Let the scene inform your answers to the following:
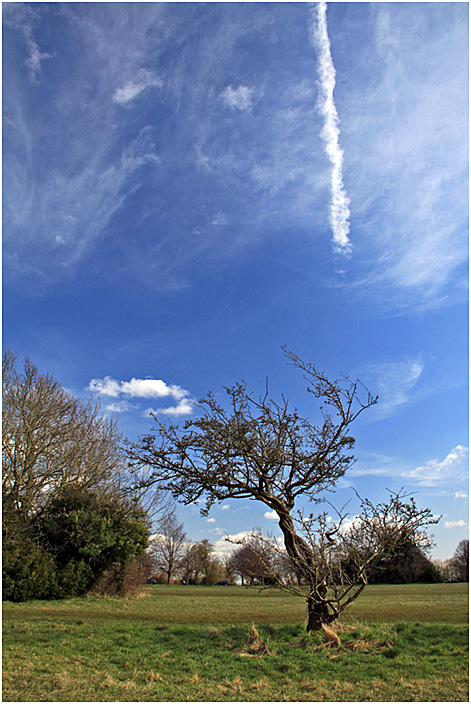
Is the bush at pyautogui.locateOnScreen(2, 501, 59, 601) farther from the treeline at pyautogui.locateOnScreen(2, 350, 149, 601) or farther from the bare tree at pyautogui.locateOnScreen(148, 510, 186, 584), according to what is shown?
the bare tree at pyautogui.locateOnScreen(148, 510, 186, 584)

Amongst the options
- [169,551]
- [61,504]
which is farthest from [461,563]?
[61,504]

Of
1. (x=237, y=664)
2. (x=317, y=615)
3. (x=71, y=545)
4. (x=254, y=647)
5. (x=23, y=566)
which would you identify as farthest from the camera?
(x=71, y=545)

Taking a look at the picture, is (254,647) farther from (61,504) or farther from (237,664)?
(61,504)

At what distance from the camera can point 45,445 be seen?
947 inches

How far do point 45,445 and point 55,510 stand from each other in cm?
355

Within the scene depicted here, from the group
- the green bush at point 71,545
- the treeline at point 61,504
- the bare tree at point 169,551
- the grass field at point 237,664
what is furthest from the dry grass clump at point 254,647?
the bare tree at point 169,551

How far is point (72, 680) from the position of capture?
7.55m

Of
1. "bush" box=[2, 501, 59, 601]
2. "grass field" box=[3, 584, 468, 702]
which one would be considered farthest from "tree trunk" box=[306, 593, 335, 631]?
"bush" box=[2, 501, 59, 601]

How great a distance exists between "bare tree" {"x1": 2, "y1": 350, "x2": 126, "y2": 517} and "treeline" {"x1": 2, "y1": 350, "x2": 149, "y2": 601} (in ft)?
0.16

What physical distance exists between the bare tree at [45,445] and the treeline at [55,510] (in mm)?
49

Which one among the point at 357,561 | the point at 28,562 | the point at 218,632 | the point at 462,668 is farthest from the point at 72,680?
the point at 28,562

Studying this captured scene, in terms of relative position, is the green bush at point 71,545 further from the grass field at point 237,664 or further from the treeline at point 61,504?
the grass field at point 237,664

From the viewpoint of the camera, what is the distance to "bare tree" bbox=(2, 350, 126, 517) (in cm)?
2314

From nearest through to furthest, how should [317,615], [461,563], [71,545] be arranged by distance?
[317,615] → [71,545] → [461,563]
